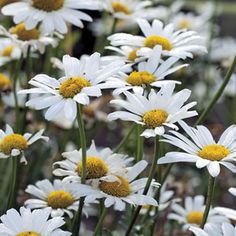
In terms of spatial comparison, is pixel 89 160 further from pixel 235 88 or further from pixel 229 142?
pixel 235 88

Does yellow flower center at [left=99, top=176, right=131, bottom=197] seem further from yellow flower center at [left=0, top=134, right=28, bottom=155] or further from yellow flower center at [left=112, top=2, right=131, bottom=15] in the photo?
yellow flower center at [left=112, top=2, right=131, bottom=15]

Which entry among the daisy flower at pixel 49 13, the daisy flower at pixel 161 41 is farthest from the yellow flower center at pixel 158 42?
the daisy flower at pixel 49 13

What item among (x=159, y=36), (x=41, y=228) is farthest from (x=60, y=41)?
(x=41, y=228)

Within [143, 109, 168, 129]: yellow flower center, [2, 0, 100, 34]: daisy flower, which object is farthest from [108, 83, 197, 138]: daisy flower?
[2, 0, 100, 34]: daisy flower

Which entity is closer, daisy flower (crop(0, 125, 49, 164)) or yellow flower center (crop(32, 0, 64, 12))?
daisy flower (crop(0, 125, 49, 164))

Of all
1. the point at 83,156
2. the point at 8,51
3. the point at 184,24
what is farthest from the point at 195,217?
the point at 184,24

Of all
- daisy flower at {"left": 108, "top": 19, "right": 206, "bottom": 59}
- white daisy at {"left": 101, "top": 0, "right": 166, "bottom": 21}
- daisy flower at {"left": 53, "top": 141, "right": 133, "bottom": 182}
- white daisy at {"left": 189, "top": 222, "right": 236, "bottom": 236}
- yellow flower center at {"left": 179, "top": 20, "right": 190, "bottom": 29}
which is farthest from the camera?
yellow flower center at {"left": 179, "top": 20, "right": 190, "bottom": 29}

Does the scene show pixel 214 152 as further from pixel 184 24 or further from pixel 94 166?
pixel 184 24

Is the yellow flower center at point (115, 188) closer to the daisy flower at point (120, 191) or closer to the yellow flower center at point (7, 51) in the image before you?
the daisy flower at point (120, 191)
